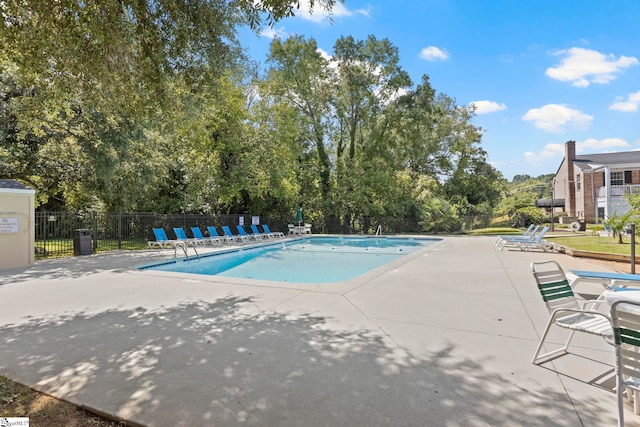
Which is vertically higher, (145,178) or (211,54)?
(211,54)

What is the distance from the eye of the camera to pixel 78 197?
56.4 ft

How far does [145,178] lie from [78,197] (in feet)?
16.1

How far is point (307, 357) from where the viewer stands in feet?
10.8

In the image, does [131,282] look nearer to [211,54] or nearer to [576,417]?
[211,54]

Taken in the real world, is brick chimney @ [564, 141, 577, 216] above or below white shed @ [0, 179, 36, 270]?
above

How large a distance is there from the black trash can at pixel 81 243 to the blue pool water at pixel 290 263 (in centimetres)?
383

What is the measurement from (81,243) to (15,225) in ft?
8.34

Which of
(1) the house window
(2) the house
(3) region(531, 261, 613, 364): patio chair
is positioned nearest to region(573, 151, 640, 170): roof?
(2) the house

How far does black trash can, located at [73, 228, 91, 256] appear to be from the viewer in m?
11.8

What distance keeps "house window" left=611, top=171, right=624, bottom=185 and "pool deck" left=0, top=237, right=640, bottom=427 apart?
28358 mm

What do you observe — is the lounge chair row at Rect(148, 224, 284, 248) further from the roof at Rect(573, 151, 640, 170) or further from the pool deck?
the roof at Rect(573, 151, 640, 170)

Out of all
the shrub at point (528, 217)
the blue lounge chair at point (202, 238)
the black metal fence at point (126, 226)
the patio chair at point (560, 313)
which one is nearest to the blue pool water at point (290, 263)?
the blue lounge chair at point (202, 238)

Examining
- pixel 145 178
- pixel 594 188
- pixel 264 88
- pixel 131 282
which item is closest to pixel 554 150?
pixel 594 188

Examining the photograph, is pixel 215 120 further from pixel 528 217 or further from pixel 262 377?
pixel 528 217
